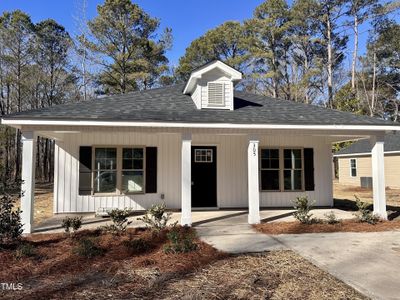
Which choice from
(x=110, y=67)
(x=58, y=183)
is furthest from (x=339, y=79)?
(x=58, y=183)

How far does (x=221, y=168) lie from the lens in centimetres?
1120

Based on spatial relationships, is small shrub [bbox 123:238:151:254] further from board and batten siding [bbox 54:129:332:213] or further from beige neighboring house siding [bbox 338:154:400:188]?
beige neighboring house siding [bbox 338:154:400:188]

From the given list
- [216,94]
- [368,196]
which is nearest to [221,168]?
[216,94]

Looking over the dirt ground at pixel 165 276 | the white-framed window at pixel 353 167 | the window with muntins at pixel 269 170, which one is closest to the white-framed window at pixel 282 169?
the window with muntins at pixel 269 170

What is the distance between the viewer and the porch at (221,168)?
359 inches

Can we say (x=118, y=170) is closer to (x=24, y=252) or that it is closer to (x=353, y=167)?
(x=24, y=252)

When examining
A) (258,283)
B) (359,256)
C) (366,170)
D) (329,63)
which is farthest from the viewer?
(329,63)

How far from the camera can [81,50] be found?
81.5ft

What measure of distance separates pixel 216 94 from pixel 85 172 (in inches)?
185

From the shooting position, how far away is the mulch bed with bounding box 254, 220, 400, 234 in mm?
7738

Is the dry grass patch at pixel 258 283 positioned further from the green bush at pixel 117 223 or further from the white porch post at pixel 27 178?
the white porch post at pixel 27 178

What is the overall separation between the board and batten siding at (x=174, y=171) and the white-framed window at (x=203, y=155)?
243 mm

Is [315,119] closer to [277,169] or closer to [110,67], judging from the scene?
[277,169]

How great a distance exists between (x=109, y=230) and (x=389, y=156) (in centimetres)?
2101
